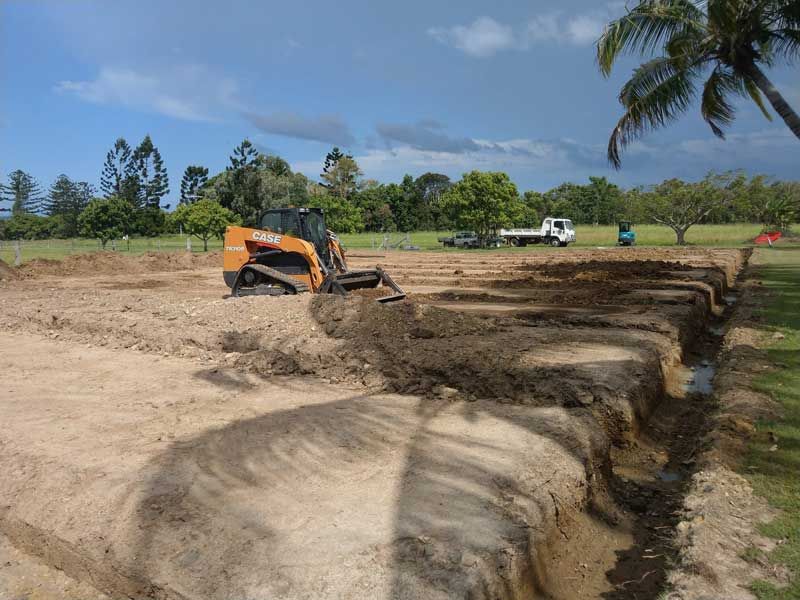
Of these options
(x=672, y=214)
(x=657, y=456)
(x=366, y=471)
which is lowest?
(x=657, y=456)

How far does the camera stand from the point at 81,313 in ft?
36.1

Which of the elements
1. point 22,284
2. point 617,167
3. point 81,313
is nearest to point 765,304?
point 617,167

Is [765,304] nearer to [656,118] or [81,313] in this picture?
[656,118]

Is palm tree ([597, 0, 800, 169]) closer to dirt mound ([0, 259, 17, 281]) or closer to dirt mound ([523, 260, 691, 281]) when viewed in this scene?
dirt mound ([523, 260, 691, 281])

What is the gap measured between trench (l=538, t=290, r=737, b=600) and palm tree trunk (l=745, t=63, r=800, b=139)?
26.2ft

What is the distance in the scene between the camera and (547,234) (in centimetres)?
4572

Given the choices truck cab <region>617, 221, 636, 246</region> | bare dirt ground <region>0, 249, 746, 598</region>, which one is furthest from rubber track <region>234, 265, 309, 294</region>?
truck cab <region>617, 221, 636, 246</region>

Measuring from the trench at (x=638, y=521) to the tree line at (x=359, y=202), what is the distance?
10.8 metres

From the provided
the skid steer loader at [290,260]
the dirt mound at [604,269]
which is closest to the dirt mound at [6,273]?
the skid steer loader at [290,260]

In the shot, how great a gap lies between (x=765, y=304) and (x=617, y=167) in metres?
4.99

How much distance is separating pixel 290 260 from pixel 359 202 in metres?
67.7

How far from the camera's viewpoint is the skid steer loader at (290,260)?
12031 millimetres

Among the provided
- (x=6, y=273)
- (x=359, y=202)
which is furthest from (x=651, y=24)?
(x=359, y=202)

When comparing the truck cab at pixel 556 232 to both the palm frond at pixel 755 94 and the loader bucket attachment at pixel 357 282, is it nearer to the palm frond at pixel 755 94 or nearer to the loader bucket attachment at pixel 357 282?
the palm frond at pixel 755 94
